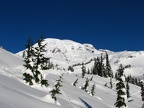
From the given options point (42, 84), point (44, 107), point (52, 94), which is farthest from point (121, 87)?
point (44, 107)

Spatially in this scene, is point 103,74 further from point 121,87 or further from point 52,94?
point 52,94

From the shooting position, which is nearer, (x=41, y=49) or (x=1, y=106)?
(x=1, y=106)

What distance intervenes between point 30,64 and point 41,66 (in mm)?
1341

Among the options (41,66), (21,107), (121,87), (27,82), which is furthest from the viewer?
(121,87)

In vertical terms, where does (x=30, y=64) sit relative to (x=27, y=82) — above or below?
above

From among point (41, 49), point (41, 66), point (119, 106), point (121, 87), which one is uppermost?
point (41, 49)

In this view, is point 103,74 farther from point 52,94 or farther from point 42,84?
point 52,94

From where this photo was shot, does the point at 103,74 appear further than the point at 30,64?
Yes

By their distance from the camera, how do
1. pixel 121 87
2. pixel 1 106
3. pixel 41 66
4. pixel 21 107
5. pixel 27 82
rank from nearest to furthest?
pixel 1 106, pixel 21 107, pixel 27 82, pixel 41 66, pixel 121 87

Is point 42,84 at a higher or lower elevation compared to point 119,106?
higher

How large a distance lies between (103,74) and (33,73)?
3348 inches

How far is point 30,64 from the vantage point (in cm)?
2736

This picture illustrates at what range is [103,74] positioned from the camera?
4358 inches

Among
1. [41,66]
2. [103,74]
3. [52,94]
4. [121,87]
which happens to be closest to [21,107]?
[52,94]
